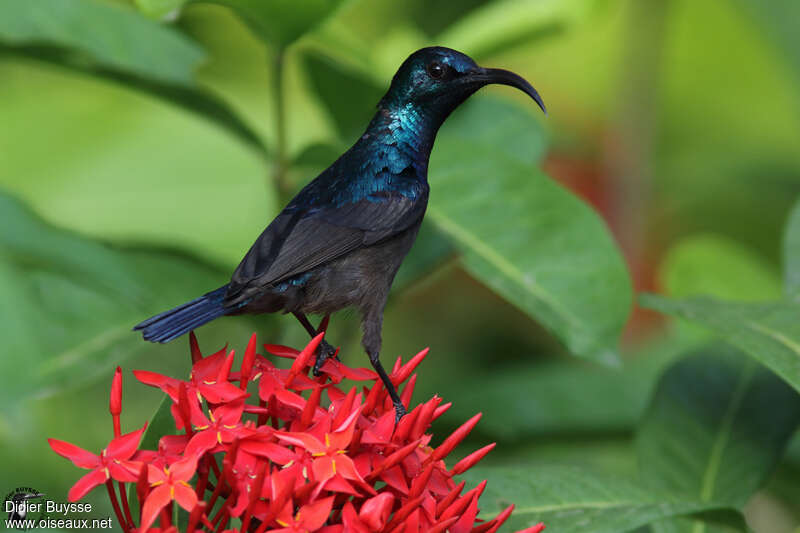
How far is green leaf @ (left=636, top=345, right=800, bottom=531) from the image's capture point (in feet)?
8.24

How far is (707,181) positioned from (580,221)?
2.14m

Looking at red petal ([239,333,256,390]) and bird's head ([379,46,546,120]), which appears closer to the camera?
red petal ([239,333,256,390])

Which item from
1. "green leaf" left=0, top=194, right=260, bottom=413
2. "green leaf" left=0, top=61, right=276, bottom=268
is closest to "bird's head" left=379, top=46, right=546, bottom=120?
"green leaf" left=0, top=194, right=260, bottom=413

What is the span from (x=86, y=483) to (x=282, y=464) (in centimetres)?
32

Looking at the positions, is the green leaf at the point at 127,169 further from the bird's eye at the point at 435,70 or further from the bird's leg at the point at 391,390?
the bird's leg at the point at 391,390

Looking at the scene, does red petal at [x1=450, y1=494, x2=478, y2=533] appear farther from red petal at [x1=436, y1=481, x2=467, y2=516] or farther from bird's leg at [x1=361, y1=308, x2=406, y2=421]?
bird's leg at [x1=361, y1=308, x2=406, y2=421]

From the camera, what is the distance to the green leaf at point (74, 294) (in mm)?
2461

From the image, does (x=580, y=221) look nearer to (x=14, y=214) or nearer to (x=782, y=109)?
(x=14, y=214)

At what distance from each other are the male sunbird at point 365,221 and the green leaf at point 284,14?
10.9 inches

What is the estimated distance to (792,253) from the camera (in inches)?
105

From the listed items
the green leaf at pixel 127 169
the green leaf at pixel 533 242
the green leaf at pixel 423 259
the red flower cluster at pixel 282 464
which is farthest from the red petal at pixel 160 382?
the green leaf at pixel 127 169

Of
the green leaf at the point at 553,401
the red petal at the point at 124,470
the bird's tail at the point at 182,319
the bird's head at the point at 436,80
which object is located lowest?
the green leaf at the point at 553,401

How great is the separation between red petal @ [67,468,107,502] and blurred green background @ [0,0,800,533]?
17.4 inches

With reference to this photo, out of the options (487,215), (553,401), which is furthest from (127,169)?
(487,215)
